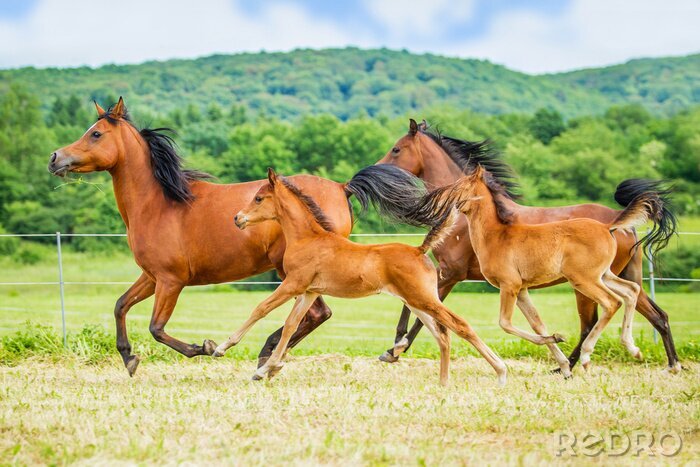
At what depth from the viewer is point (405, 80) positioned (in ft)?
250

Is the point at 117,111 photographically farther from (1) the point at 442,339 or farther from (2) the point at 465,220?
(1) the point at 442,339

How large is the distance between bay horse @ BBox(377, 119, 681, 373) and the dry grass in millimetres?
502

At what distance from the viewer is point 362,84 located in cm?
7300

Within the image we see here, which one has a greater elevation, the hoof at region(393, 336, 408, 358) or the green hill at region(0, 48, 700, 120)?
the green hill at region(0, 48, 700, 120)

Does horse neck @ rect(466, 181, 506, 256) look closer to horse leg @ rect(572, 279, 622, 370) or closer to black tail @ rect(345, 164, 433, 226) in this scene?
black tail @ rect(345, 164, 433, 226)

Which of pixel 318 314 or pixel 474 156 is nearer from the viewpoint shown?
pixel 318 314

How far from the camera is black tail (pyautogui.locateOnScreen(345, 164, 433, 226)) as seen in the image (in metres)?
8.23

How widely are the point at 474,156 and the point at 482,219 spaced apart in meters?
1.60

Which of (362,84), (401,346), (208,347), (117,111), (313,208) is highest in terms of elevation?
(362,84)

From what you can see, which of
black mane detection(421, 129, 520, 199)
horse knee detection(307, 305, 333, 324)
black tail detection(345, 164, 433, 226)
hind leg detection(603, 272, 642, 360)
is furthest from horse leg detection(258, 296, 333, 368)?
hind leg detection(603, 272, 642, 360)

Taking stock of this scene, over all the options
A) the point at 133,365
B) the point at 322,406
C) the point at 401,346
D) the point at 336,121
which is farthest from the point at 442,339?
the point at 336,121

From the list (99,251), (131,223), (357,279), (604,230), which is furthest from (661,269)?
(99,251)

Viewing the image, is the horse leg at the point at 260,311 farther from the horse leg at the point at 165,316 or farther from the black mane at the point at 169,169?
the black mane at the point at 169,169

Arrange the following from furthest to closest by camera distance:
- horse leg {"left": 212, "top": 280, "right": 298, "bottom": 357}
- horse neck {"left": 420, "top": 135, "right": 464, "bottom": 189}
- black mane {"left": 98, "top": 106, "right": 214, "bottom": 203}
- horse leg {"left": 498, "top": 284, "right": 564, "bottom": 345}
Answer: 1. horse neck {"left": 420, "top": 135, "right": 464, "bottom": 189}
2. black mane {"left": 98, "top": 106, "right": 214, "bottom": 203}
3. horse leg {"left": 498, "top": 284, "right": 564, "bottom": 345}
4. horse leg {"left": 212, "top": 280, "right": 298, "bottom": 357}
